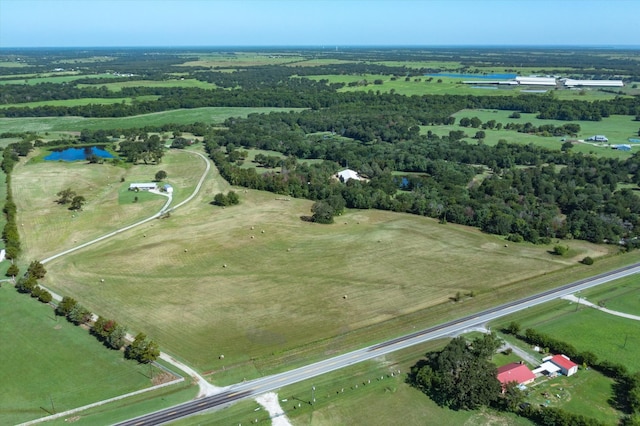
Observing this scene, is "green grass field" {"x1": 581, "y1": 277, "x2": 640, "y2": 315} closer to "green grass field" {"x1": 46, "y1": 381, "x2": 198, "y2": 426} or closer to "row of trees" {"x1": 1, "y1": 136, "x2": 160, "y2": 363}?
"green grass field" {"x1": 46, "y1": 381, "x2": 198, "y2": 426}

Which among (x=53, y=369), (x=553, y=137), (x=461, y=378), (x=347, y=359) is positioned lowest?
(x=347, y=359)

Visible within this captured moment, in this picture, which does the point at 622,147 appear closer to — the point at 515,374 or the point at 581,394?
the point at 581,394

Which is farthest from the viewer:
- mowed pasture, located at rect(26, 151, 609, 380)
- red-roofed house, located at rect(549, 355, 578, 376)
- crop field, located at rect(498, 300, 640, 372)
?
mowed pasture, located at rect(26, 151, 609, 380)

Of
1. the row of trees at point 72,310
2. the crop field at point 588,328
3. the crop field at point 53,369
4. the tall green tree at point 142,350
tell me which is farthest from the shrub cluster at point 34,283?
the crop field at point 588,328

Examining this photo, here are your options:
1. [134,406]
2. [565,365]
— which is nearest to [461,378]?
[565,365]

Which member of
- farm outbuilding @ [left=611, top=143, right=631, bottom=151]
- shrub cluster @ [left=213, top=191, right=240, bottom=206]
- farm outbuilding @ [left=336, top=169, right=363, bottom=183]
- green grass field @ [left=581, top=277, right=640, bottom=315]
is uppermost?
farm outbuilding @ [left=611, top=143, right=631, bottom=151]

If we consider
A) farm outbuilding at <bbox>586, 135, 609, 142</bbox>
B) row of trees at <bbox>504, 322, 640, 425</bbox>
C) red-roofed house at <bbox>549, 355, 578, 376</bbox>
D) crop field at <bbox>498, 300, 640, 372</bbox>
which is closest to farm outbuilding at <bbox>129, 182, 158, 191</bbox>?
crop field at <bbox>498, 300, 640, 372</bbox>
